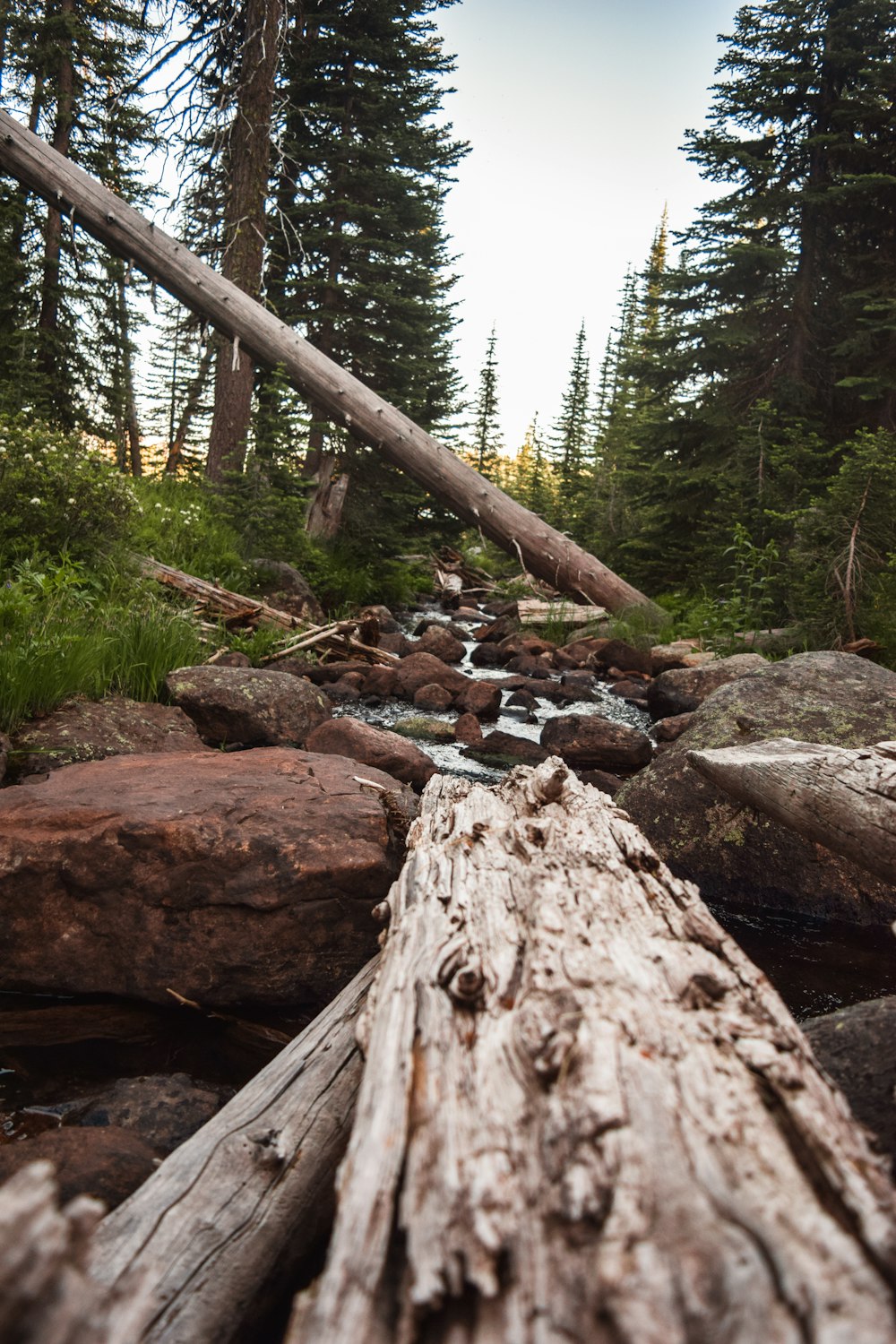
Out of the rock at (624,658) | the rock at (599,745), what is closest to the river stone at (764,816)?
the rock at (599,745)

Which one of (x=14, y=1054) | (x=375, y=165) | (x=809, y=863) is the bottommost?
(x=14, y=1054)

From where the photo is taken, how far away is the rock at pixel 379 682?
24.6 ft

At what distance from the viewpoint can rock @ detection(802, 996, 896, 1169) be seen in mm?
1789

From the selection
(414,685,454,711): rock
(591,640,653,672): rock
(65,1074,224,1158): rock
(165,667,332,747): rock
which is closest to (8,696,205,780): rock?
(165,667,332,747): rock

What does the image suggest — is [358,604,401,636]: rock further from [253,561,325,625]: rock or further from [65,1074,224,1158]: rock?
[65,1074,224,1158]: rock

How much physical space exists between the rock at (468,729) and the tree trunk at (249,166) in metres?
5.72

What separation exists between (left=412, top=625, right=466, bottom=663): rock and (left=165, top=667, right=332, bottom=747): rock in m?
3.87

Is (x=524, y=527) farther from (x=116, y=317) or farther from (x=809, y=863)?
(x=116, y=317)

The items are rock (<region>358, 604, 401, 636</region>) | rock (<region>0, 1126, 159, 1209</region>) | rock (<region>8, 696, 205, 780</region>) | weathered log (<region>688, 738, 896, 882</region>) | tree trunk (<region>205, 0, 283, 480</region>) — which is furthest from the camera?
rock (<region>358, 604, 401, 636</region>)

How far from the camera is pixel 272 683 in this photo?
5512 millimetres

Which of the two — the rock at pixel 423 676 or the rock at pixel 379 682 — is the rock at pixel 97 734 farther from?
the rock at pixel 423 676

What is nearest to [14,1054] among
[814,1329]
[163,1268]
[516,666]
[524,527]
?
[163,1268]

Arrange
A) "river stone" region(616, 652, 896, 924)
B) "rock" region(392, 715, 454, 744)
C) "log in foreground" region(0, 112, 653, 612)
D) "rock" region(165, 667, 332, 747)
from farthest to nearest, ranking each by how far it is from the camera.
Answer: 1. "log in foreground" region(0, 112, 653, 612)
2. "rock" region(392, 715, 454, 744)
3. "rock" region(165, 667, 332, 747)
4. "river stone" region(616, 652, 896, 924)

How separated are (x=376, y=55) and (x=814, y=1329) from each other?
19303mm
